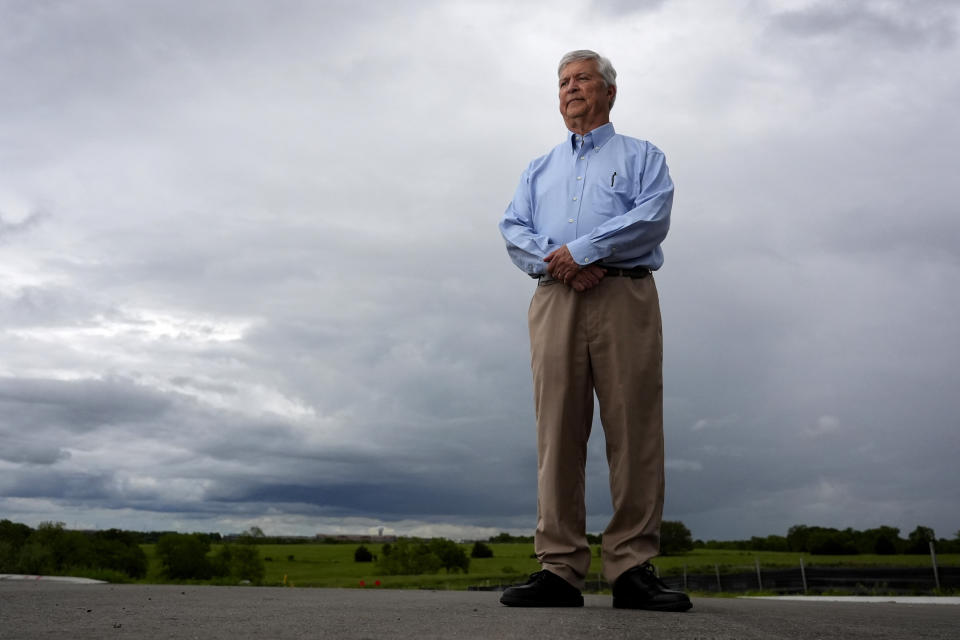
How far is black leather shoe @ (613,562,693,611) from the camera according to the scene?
355 cm

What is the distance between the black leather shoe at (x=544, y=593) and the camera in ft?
12.3

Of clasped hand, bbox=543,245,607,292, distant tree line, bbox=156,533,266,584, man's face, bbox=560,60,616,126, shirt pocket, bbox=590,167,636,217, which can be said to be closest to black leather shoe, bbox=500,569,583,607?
clasped hand, bbox=543,245,607,292

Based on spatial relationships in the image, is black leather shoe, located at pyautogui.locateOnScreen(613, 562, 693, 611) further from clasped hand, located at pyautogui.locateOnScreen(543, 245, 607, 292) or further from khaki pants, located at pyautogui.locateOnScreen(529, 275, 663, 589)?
clasped hand, located at pyautogui.locateOnScreen(543, 245, 607, 292)

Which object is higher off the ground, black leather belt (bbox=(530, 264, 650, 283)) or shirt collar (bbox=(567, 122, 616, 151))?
shirt collar (bbox=(567, 122, 616, 151))

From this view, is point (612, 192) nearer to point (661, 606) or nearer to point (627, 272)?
point (627, 272)

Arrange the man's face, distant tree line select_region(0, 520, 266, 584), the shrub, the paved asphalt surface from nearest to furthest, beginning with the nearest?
the paved asphalt surface, the man's face, distant tree line select_region(0, 520, 266, 584), the shrub

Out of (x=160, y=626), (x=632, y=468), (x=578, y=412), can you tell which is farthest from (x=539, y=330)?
(x=160, y=626)

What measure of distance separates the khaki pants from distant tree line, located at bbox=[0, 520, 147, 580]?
896cm

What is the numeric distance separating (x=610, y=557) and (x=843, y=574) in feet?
87.9

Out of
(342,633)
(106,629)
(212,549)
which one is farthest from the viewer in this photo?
(212,549)

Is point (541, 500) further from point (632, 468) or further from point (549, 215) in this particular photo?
point (549, 215)

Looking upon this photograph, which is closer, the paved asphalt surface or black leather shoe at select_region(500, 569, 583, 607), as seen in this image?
the paved asphalt surface

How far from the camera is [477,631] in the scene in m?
2.45

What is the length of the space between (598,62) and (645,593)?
2.88 m
